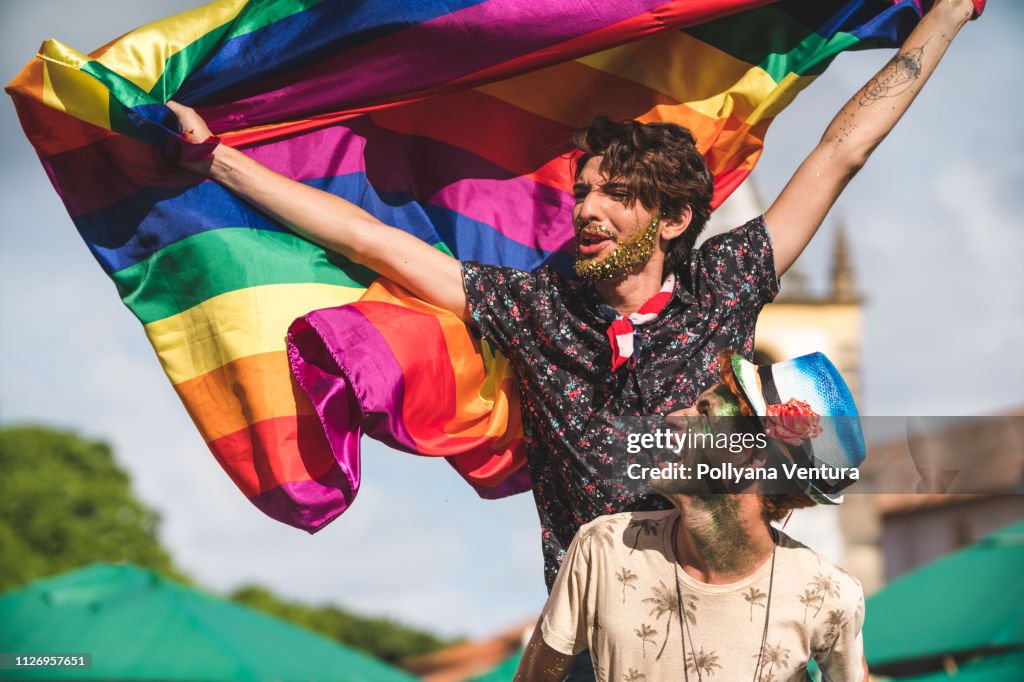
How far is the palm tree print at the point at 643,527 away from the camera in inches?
112

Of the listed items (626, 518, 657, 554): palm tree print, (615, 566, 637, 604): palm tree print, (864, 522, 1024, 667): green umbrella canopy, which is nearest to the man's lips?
(626, 518, 657, 554): palm tree print

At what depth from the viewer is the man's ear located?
346 centimetres

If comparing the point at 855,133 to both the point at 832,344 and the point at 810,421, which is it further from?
the point at 832,344

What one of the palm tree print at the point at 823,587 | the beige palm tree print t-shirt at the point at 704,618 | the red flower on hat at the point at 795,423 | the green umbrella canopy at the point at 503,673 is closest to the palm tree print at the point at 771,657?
the beige palm tree print t-shirt at the point at 704,618

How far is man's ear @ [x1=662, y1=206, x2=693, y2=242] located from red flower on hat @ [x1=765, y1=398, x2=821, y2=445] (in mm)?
911

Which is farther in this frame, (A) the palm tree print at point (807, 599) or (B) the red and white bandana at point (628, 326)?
(B) the red and white bandana at point (628, 326)

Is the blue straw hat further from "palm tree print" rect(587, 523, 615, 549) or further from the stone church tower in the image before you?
the stone church tower

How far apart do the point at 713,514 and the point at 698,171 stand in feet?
3.65

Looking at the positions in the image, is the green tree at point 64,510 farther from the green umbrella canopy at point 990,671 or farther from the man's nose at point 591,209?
the man's nose at point 591,209

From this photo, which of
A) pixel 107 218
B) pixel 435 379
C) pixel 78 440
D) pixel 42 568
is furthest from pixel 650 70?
pixel 78 440

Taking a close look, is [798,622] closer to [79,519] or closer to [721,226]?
[721,226]

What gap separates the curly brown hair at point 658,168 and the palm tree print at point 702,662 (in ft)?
3.73

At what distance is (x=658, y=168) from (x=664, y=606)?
3.92 feet

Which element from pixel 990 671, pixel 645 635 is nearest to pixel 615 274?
A: pixel 645 635
